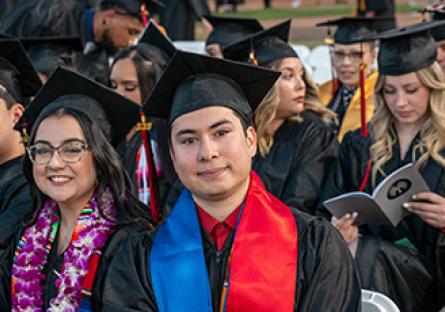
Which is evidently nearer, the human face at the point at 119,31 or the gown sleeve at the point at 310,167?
the gown sleeve at the point at 310,167

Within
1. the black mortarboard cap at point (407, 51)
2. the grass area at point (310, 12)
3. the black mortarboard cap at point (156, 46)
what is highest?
the grass area at point (310, 12)

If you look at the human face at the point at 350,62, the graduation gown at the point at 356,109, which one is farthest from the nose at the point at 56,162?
the human face at the point at 350,62

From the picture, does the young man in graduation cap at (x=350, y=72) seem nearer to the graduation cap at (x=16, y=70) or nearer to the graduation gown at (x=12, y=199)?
the graduation cap at (x=16, y=70)

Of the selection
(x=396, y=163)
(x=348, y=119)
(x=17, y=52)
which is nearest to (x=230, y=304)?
(x=396, y=163)

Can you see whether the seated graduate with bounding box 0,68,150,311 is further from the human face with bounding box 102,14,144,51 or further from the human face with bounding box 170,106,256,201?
the human face with bounding box 102,14,144,51

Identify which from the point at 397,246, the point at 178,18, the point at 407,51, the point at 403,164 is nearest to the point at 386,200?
the point at 397,246

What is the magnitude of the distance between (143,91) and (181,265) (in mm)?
2248

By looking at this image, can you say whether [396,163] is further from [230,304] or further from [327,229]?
[230,304]

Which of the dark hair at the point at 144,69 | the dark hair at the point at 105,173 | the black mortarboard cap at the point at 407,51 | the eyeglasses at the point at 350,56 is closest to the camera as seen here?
the dark hair at the point at 105,173

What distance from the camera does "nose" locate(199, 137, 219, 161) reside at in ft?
8.68

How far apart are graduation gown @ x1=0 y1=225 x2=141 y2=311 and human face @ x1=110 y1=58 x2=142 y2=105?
171cm

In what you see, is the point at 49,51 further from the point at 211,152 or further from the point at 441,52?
the point at 211,152

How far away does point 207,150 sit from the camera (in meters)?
2.65

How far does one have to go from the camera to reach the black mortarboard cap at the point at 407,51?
3961 millimetres
